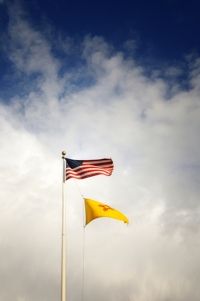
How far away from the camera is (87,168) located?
19.2 meters

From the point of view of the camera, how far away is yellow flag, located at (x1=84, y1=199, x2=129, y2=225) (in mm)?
16844

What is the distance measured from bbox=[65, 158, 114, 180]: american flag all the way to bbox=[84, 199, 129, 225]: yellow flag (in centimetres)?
235

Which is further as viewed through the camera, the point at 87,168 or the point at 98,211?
the point at 87,168

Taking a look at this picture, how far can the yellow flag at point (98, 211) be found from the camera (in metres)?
16.8

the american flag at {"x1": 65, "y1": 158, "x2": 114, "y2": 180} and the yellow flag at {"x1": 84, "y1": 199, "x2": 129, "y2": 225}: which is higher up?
the american flag at {"x1": 65, "y1": 158, "x2": 114, "y2": 180}

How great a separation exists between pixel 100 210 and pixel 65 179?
3649 mm

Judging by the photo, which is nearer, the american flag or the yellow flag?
the yellow flag

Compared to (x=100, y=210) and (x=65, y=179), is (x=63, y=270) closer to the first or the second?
(x=100, y=210)

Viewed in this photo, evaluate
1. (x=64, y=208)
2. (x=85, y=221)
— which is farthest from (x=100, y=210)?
(x=64, y=208)

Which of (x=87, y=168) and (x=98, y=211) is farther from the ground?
(x=87, y=168)

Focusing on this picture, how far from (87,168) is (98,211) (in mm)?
3818

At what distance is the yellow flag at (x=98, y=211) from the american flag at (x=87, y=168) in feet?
7.71

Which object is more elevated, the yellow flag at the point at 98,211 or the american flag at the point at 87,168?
the american flag at the point at 87,168

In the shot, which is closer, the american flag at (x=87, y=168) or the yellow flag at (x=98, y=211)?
the yellow flag at (x=98, y=211)
